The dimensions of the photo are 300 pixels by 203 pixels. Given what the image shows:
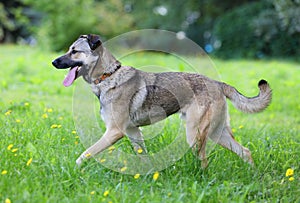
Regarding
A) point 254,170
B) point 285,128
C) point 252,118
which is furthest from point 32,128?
point 252,118

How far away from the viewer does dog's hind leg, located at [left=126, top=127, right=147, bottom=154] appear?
5.08m

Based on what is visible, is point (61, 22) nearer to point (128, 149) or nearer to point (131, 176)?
point (128, 149)

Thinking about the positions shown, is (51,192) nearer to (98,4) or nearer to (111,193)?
(111,193)

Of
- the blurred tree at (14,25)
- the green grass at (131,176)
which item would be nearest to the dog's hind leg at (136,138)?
the green grass at (131,176)

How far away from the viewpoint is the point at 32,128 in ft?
18.3

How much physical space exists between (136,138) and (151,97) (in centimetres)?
50

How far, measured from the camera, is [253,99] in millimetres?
4988

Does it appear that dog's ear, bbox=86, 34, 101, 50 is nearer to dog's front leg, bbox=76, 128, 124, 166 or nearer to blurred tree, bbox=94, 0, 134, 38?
dog's front leg, bbox=76, 128, 124, 166

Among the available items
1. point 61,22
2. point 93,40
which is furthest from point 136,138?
point 61,22

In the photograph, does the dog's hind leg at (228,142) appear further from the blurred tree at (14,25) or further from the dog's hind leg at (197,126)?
the blurred tree at (14,25)

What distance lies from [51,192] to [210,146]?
5.78ft

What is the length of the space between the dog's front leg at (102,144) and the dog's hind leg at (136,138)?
16.2 inches

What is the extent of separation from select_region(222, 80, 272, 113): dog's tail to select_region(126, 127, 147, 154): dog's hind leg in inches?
40.1

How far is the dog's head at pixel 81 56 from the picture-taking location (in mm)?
4809
